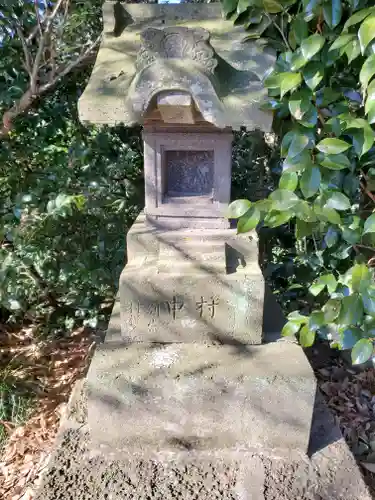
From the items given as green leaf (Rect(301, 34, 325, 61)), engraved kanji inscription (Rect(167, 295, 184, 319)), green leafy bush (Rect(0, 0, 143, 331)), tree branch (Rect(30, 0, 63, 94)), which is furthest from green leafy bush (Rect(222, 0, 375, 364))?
green leafy bush (Rect(0, 0, 143, 331))

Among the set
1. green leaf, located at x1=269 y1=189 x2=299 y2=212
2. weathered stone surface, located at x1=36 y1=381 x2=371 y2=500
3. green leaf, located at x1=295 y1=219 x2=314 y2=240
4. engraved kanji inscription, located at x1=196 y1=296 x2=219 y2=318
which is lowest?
weathered stone surface, located at x1=36 y1=381 x2=371 y2=500

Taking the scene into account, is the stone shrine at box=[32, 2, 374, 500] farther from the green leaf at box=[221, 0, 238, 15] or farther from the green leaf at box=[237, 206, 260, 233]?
the green leaf at box=[237, 206, 260, 233]

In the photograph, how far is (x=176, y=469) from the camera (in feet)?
5.74

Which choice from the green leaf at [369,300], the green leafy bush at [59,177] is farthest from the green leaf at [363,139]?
the green leafy bush at [59,177]

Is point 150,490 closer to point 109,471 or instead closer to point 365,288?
point 109,471

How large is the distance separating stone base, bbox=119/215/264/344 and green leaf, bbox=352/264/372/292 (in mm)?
387

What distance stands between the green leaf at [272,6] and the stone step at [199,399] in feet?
4.39

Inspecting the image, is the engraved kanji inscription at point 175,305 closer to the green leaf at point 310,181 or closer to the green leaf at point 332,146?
the green leaf at point 310,181

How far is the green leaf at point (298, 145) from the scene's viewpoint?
151 cm

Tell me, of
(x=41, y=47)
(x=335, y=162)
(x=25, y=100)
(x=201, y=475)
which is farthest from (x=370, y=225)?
(x=25, y=100)

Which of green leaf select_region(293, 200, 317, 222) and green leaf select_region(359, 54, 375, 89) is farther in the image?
green leaf select_region(293, 200, 317, 222)

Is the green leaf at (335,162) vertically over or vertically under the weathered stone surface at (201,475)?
over

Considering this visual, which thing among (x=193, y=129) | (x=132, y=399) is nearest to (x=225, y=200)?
(x=193, y=129)

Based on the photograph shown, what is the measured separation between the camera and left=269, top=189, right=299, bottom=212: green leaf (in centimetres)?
149
